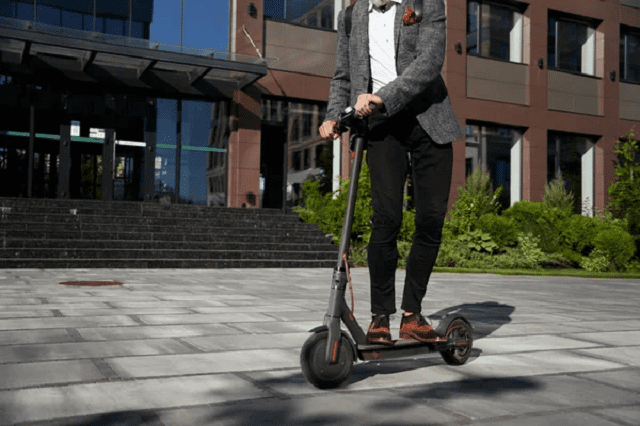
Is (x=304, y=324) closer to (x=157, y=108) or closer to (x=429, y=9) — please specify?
(x=429, y=9)

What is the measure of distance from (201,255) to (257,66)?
22.6 feet

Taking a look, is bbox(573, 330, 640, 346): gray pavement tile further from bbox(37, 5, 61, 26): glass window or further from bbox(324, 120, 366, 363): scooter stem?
bbox(37, 5, 61, 26): glass window

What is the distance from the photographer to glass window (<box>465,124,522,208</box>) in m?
23.0

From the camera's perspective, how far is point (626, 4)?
1006 inches

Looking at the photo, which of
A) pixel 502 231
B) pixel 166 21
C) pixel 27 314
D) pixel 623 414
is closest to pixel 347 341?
pixel 623 414

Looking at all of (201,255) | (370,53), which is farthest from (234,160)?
(370,53)

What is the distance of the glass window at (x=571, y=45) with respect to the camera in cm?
2427

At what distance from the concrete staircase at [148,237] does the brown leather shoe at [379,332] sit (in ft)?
32.9

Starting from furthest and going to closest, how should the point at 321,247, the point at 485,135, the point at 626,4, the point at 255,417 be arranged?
1. the point at 626,4
2. the point at 485,135
3. the point at 321,247
4. the point at 255,417

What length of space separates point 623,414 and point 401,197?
4.80 ft

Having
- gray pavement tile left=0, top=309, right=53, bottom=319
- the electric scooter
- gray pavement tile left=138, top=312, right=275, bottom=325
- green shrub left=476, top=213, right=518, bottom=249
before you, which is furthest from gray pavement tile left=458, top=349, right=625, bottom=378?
green shrub left=476, top=213, right=518, bottom=249

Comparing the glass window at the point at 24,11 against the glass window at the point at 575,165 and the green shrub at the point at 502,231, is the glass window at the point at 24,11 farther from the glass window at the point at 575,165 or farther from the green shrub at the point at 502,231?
the glass window at the point at 575,165

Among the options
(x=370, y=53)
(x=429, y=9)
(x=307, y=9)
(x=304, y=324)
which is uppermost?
(x=307, y=9)

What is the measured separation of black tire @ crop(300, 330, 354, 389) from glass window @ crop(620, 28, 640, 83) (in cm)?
2583
